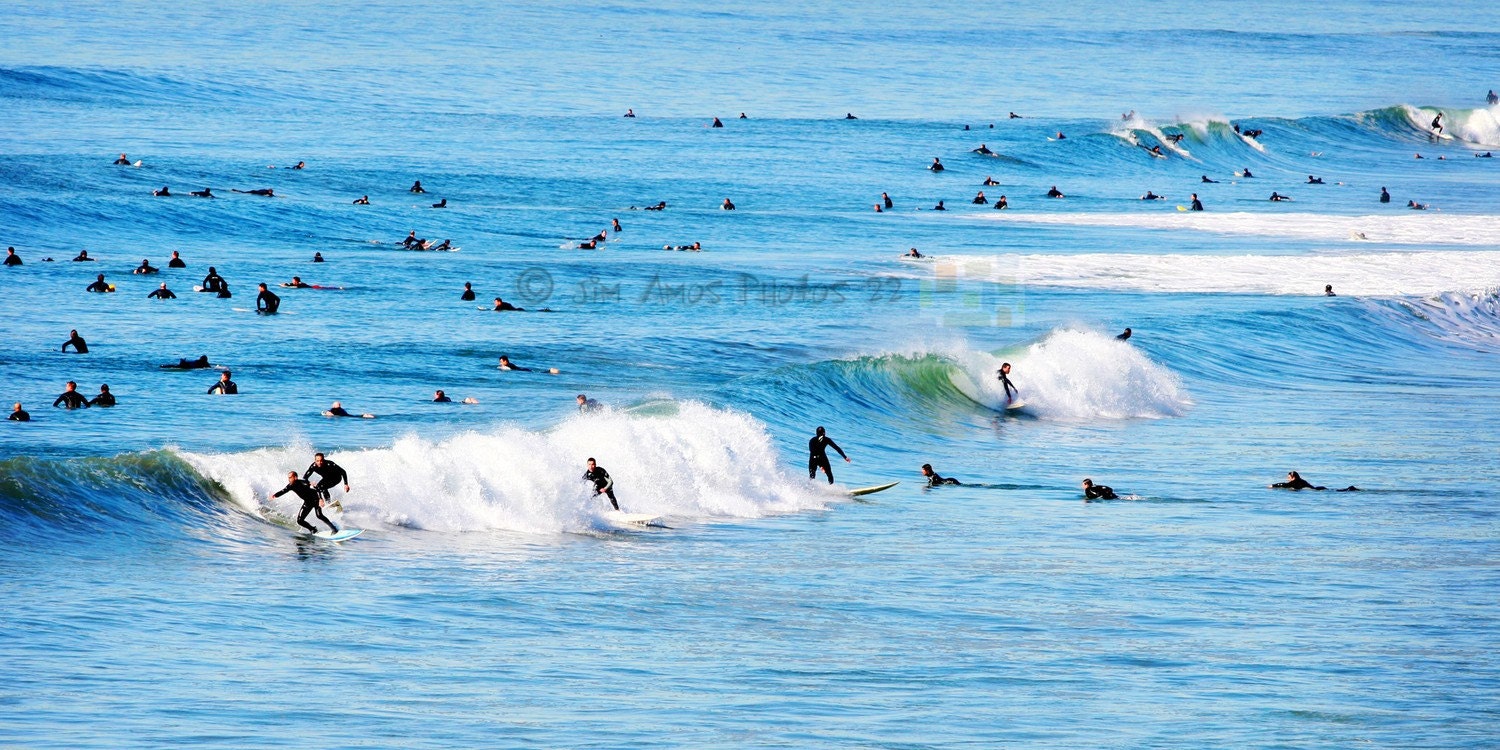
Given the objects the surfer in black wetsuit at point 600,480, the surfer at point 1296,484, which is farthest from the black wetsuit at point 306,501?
the surfer at point 1296,484

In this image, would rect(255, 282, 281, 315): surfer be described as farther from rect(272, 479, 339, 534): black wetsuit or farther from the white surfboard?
the white surfboard

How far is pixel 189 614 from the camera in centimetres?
1781

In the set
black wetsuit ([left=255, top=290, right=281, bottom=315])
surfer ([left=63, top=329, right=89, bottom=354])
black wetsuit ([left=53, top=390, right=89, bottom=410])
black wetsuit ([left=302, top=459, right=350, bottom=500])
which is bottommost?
black wetsuit ([left=302, top=459, right=350, bottom=500])

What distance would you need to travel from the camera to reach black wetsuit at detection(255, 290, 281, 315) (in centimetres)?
4219

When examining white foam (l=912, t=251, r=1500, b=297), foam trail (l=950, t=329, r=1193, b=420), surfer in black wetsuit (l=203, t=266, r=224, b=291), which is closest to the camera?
foam trail (l=950, t=329, r=1193, b=420)

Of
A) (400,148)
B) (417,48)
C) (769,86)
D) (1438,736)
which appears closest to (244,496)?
(1438,736)

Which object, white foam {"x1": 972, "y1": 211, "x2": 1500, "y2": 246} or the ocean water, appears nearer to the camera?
the ocean water

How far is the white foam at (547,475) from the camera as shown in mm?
23641

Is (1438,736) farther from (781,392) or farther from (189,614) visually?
(781,392)

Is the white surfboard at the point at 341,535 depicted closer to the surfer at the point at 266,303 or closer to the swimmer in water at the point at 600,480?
the swimmer in water at the point at 600,480

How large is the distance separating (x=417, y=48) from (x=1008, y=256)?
106682 millimetres

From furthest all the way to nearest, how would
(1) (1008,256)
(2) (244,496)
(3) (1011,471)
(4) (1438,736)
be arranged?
(1) (1008,256) < (3) (1011,471) < (2) (244,496) < (4) (1438,736)

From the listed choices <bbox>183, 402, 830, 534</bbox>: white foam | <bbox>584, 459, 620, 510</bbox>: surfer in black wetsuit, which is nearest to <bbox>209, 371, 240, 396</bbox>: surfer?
<bbox>183, 402, 830, 534</bbox>: white foam

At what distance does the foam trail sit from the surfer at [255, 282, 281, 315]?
56.3ft
